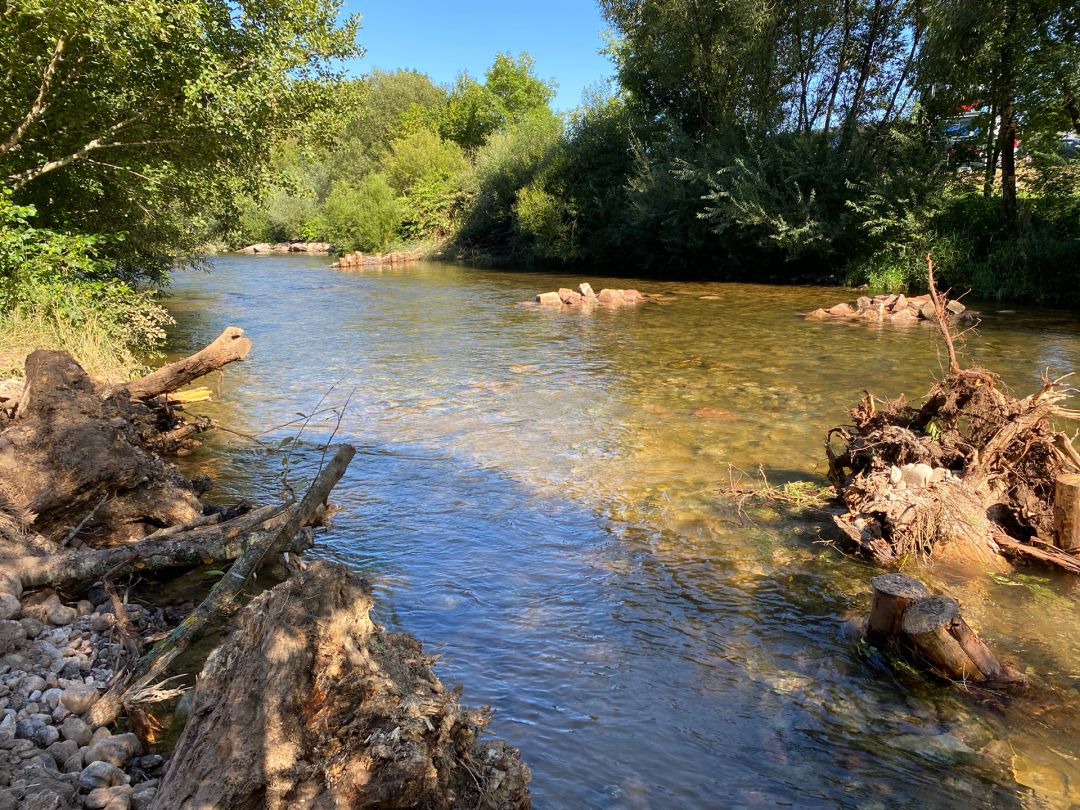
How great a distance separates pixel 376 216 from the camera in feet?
165

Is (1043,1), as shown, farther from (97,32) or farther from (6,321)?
(6,321)

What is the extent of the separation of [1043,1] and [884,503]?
19291mm

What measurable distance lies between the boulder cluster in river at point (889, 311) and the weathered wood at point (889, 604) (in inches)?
599

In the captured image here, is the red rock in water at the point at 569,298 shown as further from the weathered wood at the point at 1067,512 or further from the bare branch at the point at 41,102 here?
the weathered wood at the point at 1067,512

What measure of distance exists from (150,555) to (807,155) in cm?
2611

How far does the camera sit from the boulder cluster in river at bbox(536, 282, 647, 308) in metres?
23.7

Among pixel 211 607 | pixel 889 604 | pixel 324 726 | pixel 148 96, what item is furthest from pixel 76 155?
pixel 889 604

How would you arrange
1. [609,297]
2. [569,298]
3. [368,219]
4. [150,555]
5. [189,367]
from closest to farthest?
[150,555]
[189,367]
[569,298]
[609,297]
[368,219]

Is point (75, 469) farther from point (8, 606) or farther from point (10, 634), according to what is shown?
point (10, 634)

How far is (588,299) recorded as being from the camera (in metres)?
24.4

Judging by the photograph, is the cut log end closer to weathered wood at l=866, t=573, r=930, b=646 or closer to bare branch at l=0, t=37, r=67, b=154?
weathered wood at l=866, t=573, r=930, b=646

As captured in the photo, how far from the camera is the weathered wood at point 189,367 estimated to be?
8.38 metres

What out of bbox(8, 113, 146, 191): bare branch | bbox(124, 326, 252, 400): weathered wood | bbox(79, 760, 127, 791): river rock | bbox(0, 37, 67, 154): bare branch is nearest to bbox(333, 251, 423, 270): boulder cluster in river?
bbox(8, 113, 146, 191): bare branch

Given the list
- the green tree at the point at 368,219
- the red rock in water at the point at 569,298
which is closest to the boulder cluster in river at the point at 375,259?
the green tree at the point at 368,219
